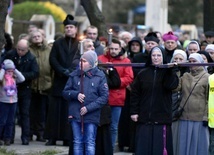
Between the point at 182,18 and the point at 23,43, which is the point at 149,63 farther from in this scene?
the point at 182,18

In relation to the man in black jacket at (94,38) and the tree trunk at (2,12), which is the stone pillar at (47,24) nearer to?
the man in black jacket at (94,38)

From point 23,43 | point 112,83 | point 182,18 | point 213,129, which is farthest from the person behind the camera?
point 182,18

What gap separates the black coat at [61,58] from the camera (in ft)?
57.8

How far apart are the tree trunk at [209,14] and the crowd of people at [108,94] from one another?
3.40m

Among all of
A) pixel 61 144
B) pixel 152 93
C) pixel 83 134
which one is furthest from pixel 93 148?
pixel 61 144

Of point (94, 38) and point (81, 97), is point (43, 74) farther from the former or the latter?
point (81, 97)

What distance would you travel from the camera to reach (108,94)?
14906mm

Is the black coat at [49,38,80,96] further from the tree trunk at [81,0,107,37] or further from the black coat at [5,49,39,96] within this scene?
the tree trunk at [81,0,107,37]

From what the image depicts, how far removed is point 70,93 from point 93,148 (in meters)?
0.91

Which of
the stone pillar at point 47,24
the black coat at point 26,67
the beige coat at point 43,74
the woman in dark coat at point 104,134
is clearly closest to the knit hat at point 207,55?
the woman in dark coat at point 104,134

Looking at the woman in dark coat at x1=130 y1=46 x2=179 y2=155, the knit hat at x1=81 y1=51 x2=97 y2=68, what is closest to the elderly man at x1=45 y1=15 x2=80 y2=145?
the knit hat at x1=81 y1=51 x2=97 y2=68

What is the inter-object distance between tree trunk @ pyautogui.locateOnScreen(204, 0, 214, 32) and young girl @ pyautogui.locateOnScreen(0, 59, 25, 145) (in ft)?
19.0

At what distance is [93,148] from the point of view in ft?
48.2

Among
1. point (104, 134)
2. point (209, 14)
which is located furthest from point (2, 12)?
point (209, 14)
